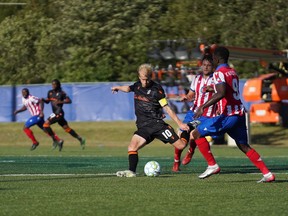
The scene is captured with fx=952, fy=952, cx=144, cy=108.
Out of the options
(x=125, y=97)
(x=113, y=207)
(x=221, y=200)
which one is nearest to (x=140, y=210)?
(x=113, y=207)

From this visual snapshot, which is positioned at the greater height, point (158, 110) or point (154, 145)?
point (158, 110)

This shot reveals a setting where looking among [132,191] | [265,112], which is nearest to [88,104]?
[265,112]

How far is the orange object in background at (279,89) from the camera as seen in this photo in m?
35.9

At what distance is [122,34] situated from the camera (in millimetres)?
55312

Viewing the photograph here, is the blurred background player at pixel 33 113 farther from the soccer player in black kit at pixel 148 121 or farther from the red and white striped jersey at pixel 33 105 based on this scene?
the soccer player in black kit at pixel 148 121

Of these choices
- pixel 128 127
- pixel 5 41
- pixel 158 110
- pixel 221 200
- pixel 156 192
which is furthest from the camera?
pixel 5 41

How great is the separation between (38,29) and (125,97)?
1663cm

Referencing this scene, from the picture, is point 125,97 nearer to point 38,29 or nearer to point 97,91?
point 97,91

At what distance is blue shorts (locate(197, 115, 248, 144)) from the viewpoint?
14.1m

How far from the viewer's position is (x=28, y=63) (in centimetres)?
6053

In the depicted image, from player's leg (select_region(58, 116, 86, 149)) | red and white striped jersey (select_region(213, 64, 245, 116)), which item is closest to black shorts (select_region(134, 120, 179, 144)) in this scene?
red and white striped jersey (select_region(213, 64, 245, 116))

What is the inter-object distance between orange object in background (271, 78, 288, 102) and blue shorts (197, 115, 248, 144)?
71.8 feet

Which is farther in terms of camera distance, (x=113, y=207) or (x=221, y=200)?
(x=221, y=200)

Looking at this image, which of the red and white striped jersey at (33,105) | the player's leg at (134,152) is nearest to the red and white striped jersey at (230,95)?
the player's leg at (134,152)
